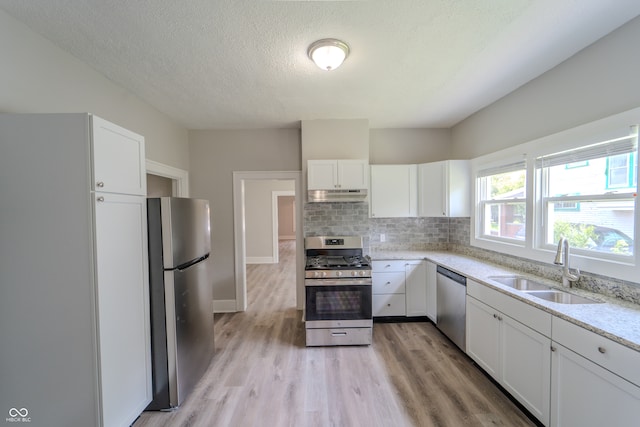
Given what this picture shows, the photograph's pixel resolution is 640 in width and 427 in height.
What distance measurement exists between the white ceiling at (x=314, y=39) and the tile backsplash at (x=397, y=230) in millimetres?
1406

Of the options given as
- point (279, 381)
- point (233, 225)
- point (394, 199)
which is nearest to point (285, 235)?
point (233, 225)

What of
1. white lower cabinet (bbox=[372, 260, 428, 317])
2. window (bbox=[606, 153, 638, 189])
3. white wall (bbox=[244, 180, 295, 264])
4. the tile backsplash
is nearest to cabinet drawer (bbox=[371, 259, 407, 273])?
white lower cabinet (bbox=[372, 260, 428, 317])

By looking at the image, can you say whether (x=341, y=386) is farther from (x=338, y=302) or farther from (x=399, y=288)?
(x=399, y=288)

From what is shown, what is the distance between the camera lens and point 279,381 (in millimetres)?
2100

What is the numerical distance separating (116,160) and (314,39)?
1.52m

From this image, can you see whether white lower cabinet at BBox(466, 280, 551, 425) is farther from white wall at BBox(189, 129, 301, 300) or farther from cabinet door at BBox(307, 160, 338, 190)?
white wall at BBox(189, 129, 301, 300)

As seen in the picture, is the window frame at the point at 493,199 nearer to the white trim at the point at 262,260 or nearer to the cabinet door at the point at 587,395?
the cabinet door at the point at 587,395

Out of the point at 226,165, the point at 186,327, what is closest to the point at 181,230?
the point at 186,327

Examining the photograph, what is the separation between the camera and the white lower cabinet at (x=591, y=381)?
3.64 ft

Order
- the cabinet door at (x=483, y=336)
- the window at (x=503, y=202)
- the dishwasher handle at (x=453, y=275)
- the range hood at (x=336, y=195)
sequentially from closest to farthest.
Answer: the cabinet door at (x=483, y=336)
the dishwasher handle at (x=453, y=275)
the window at (x=503, y=202)
the range hood at (x=336, y=195)

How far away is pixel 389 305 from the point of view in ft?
10.2

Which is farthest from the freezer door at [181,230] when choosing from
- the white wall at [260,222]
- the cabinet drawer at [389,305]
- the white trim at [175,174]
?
the white wall at [260,222]

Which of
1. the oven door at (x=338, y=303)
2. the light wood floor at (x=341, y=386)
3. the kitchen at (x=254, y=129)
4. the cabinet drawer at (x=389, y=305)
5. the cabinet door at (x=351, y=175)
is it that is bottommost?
the light wood floor at (x=341, y=386)

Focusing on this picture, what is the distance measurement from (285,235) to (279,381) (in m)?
8.46
